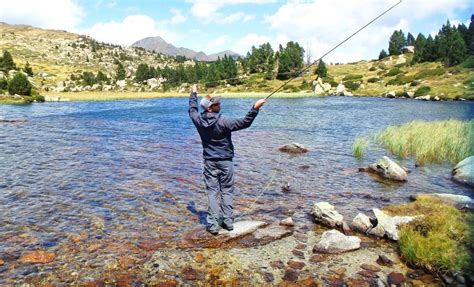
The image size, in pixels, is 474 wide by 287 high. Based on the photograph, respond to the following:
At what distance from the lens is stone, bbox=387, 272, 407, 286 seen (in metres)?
7.59

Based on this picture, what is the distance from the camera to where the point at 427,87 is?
74125 mm

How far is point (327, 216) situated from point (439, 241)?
303cm

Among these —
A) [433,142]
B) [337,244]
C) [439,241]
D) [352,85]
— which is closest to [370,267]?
[337,244]

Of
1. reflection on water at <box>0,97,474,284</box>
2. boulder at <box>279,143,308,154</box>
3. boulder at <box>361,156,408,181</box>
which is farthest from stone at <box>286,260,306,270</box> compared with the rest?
boulder at <box>279,143,308,154</box>

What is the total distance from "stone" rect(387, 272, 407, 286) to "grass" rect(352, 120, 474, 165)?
42.9 ft

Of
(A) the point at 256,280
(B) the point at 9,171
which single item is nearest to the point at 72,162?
(B) the point at 9,171

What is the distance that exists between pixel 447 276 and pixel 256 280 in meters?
3.80

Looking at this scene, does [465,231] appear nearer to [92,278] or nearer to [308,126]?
[92,278]

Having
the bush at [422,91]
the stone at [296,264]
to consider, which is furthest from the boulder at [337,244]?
the bush at [422,91]

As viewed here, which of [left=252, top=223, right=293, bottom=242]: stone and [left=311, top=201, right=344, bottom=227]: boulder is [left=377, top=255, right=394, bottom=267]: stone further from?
[left=252, top=223, right=293, bottom=242]: stone

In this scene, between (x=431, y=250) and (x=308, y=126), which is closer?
(x=431, y=250)

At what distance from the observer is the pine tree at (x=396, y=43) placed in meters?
149

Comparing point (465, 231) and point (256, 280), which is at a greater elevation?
point (465, 231)

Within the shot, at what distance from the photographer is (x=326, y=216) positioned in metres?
10.8
